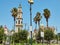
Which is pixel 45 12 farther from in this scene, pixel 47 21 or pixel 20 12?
pixel 20 12

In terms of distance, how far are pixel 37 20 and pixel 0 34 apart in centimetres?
2182

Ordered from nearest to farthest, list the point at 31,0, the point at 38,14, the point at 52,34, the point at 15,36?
the point at 31,0
the point at 52,34
the point at 15,36
the point at 38,14

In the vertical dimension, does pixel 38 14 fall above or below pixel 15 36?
above

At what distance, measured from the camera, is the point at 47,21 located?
98.8m

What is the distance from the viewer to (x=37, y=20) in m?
109

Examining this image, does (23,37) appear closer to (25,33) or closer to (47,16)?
(25,33)

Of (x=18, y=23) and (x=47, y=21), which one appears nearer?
(x=47, y=21)

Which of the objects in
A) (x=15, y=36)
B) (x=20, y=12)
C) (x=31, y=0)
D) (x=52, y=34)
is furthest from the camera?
(x=20, y=12)

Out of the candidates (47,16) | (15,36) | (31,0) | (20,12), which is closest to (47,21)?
(47,16)

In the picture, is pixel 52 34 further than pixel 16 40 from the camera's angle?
No

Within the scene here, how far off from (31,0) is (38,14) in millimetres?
80279

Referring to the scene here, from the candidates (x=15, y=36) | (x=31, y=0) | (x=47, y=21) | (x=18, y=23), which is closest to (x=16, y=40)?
(x=15, y=36)

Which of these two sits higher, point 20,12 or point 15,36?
point 20,12

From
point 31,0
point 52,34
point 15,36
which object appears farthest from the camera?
point 15,36
